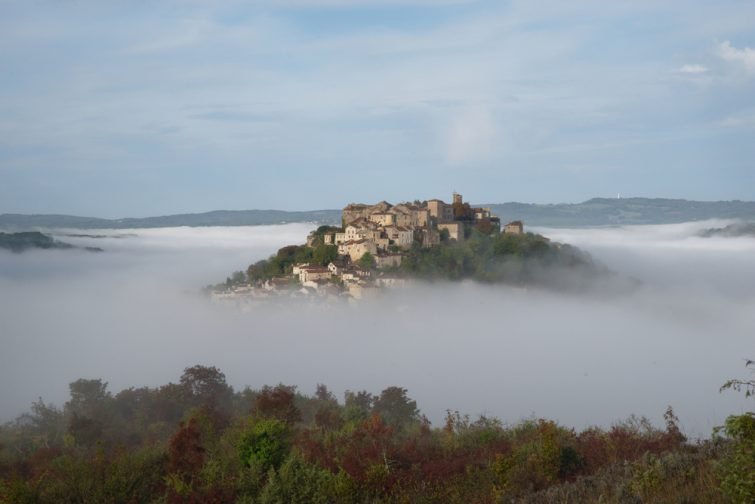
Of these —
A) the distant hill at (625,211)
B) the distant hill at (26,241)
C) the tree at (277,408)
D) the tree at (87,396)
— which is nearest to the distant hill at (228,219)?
the distant hill at (26,241)

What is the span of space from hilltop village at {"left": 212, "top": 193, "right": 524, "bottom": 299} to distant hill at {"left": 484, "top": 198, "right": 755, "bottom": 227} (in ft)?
161

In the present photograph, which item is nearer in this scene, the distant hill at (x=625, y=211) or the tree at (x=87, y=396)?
the tree at (x=87, y=396)

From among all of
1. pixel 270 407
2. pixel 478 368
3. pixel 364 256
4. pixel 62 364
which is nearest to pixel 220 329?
pixel 62 364

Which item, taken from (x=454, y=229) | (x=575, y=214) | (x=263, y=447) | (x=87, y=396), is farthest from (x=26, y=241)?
(x=575, y=214)

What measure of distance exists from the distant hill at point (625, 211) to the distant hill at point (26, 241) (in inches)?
2419

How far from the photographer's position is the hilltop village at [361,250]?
45.4 meters

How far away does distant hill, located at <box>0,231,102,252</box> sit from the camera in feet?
153

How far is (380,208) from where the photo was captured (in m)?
51.2

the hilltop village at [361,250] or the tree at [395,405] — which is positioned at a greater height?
the hilltop village at [361,250]

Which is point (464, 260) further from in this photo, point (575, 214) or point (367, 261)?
point (575, 214)

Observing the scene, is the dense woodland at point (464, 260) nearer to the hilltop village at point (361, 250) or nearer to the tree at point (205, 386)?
the hilltop village at point (361, 250)

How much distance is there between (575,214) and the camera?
4232 inches

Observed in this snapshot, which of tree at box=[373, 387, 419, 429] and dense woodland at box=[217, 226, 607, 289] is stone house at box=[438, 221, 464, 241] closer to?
dense woodland at box=[217, 226, 607, 289]

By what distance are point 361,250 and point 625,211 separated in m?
71.0
